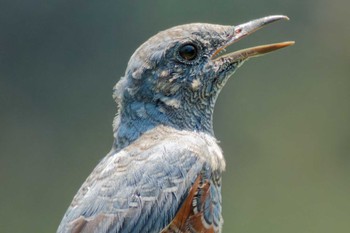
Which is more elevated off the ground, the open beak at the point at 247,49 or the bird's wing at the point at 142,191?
the open beak at the point at 247,49

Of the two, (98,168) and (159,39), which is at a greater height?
(159,39)

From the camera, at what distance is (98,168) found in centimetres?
634

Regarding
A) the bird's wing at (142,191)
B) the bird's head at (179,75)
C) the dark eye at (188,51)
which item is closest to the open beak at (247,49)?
the bird's head at (179,75)

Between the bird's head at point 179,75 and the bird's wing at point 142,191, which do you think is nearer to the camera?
the bird's wing at point 142,191

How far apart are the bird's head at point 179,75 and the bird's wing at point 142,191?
23 centimetres

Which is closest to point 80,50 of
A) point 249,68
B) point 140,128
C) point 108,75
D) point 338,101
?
point 108,75

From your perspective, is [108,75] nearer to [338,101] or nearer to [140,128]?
[338,101]

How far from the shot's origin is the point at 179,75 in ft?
21.1

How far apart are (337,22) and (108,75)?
8.65 ft

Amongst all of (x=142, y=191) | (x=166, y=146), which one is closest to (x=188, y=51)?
(x=166, y=146)

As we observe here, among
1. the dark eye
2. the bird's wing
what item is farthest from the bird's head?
the bird's wing

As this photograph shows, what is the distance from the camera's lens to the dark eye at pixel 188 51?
6402 mm

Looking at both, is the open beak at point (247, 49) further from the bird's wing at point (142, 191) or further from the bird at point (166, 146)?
the bird's wing at point (142, 191)

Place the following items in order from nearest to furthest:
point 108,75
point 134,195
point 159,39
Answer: point 134,195 < point 159,39 < point 108,75
